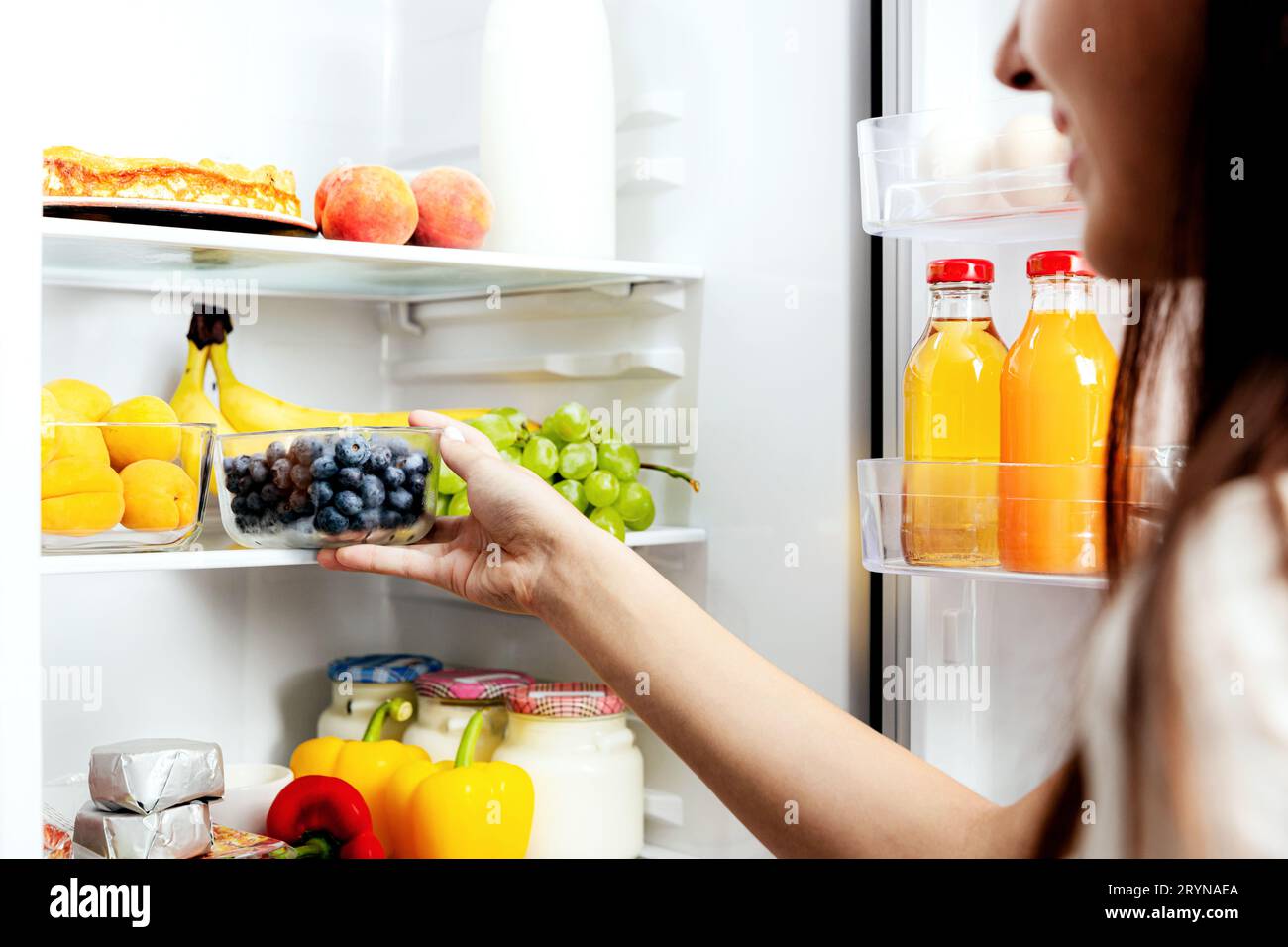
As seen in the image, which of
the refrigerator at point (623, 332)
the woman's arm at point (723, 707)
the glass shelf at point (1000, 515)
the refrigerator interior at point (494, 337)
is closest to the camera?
the woman's arm at point (723, 707)

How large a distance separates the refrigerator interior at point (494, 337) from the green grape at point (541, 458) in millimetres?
146

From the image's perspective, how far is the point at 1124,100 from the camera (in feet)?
1.54

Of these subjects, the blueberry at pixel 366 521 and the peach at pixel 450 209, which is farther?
the peach at pixel 450 209

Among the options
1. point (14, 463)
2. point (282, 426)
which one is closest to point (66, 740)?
point (282, 426)

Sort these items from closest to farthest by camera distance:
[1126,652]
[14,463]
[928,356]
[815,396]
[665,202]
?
1. [1126,652]
2. [14,463]
3. [928,356]
4. [815,396]
5. [665,202]

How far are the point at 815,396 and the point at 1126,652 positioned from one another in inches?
30.1

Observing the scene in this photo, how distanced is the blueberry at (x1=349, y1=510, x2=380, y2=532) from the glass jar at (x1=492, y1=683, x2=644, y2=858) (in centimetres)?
30

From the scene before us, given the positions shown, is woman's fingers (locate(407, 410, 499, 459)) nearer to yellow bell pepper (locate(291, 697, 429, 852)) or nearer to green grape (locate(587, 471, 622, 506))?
green grape (locate(587, 471, 622, 506))

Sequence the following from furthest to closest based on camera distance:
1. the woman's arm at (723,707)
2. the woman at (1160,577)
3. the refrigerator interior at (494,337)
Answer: the refrigerator interior at (494,337) < the woman's arm at (723,707) < the woman at (1160,577)

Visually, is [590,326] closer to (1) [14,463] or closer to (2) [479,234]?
(2) [479,234]

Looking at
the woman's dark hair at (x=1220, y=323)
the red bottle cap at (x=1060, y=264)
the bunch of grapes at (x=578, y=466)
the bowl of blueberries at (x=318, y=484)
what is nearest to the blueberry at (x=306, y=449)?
the bowl of blueberries at (x=318, y=484)

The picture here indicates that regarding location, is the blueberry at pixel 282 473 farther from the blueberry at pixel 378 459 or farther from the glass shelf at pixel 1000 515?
the glass shelf at pixel 1000 515

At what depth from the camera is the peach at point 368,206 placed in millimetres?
1065
